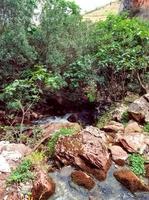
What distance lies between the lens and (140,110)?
915 centimetres

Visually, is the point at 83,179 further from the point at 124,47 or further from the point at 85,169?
the point at 124,47

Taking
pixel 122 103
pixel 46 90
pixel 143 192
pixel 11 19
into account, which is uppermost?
pixel 11 19

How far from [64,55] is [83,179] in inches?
170

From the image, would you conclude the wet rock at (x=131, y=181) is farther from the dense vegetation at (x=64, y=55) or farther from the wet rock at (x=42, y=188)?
the dense vegetation at (x=64, y=55)

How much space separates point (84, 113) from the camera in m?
11.1

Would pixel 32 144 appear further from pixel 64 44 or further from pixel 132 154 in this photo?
pixel 64 44

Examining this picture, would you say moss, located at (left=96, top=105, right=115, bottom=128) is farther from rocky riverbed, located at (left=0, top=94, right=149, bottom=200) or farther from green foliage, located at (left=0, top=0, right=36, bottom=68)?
green foliage, located at (left=0, top=0, right=36, bottom=68)

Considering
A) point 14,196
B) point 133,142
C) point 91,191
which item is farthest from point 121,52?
point 14,196

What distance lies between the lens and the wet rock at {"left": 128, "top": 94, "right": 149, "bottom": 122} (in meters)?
8.99

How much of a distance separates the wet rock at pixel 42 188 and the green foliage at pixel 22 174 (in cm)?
16

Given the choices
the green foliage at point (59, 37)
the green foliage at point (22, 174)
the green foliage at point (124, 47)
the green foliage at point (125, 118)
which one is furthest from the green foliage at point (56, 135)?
the green foliage at point (124, 47)

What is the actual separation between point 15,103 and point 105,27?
12.2 feet

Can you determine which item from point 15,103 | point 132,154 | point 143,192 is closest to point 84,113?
point 15,103

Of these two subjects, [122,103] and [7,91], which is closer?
[7,91]
